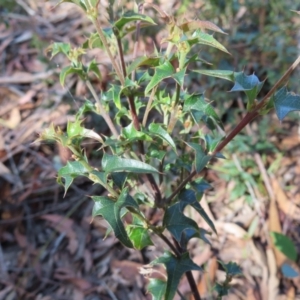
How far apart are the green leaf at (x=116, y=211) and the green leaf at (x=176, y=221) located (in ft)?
0.45

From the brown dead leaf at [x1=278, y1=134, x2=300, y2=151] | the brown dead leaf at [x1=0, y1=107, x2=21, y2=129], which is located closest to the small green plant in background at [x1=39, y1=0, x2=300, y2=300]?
the brown dead leaf at [x1=278, y1=134, x2=300, y2=151]

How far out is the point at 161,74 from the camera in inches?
37.1

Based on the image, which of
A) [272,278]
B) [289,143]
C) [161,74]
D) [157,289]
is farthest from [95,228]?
[161,74]

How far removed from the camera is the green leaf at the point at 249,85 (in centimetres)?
92

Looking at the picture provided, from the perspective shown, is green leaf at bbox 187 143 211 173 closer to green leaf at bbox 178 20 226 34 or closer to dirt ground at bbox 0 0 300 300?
green leaf at bbox 178 20 226 34

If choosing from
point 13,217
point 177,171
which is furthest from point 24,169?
point 177,171

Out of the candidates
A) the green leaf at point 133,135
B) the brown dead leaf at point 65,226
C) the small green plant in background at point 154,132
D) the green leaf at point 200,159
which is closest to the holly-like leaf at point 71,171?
the small green plant in background at point 154,132

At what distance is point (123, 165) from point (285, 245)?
1289mm

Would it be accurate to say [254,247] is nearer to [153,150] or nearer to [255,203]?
[255,203]

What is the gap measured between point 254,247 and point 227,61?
1001 mm

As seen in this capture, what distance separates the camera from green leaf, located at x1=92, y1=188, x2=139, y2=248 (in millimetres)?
921

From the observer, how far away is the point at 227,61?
2574 mm

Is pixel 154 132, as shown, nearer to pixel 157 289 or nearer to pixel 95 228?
pixel 157 289

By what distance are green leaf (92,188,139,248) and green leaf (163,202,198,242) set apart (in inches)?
5.4
